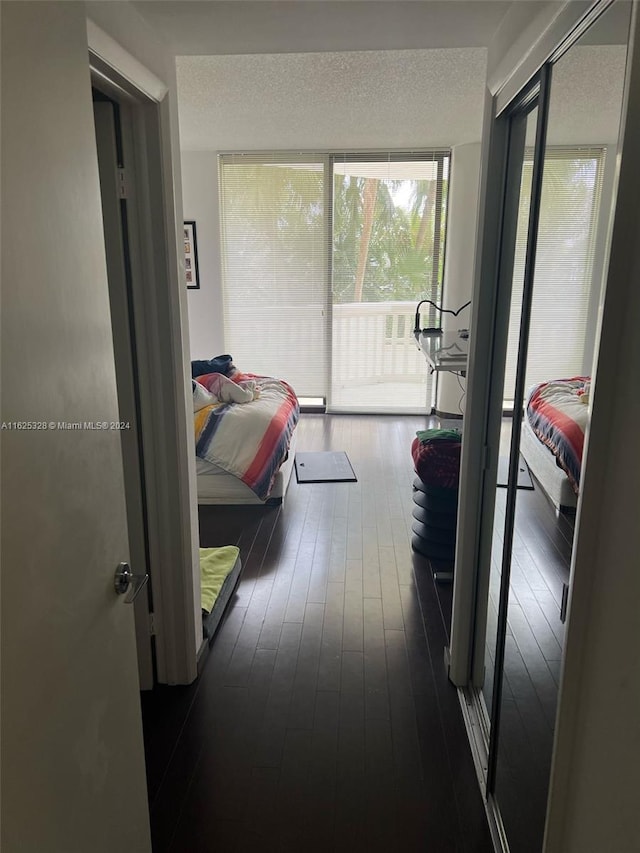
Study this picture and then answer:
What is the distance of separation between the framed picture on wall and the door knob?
17.6 feet

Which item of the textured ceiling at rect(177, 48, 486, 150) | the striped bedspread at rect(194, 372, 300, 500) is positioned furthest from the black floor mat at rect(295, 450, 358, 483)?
the textured ceiling at rect(177, 48, 486, 150)

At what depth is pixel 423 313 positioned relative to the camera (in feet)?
20.6

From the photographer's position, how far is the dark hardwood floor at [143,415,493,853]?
1833 millimetres

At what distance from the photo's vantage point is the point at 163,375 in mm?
2184

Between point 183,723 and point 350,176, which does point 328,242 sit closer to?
point 350,176

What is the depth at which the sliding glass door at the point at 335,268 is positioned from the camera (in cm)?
607

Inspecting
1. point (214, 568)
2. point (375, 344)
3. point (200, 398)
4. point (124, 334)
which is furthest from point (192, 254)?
point (124, 334)

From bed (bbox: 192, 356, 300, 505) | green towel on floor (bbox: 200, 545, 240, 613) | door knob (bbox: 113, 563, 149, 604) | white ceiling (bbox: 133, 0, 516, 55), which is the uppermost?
white ceiling (bbox: 133, 0, 516, 55)

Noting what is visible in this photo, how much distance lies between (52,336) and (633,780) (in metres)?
1.12

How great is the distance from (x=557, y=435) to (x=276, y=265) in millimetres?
5332

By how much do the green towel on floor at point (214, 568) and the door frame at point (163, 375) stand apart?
0.99 ft

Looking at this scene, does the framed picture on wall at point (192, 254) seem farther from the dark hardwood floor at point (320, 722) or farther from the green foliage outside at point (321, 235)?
the dark hardwood floor at point (320, 722)

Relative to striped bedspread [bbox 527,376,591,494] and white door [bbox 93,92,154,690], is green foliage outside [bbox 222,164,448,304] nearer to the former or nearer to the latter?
white door [bbox 93,92,154,690]

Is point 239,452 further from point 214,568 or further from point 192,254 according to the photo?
point 192,254
